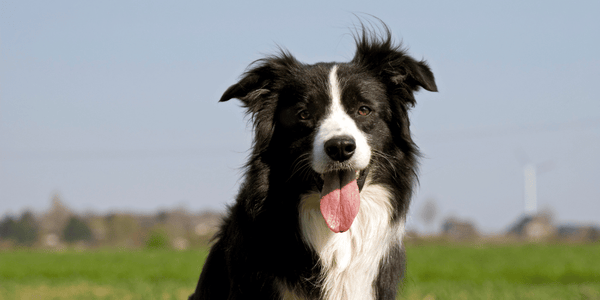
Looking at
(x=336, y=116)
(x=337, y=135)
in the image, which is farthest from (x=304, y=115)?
(x=337, y=135)

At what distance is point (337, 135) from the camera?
12.0 ft

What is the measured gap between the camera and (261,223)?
401 centimetres

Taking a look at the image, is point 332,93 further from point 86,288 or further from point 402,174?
point 86,288

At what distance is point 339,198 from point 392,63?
135 centimetres

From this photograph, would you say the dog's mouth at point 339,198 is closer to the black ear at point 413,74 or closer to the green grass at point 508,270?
the black ear at point 413,74

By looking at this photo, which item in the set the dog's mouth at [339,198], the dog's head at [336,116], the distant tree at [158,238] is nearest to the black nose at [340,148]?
the dog's head at [336,116]

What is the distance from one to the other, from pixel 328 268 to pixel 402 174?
1.00m

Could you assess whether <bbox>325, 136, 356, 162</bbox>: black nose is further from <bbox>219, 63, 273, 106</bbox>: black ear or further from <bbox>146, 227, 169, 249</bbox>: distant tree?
<bbox>146, 227, 169, 249</bbox>: distant tree

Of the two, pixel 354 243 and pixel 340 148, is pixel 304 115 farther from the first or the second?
pixel 354 243

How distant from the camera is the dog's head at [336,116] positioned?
3779mm

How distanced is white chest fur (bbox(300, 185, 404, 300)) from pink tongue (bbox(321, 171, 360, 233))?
0.17 metres

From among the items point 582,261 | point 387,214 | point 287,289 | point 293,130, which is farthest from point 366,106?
point 582,261

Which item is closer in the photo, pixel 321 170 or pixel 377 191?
pixel 321 170

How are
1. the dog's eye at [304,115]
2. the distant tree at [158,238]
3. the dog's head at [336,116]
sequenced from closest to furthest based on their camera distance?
1. the dog's head at [336,116]
2. the dog's eye at [304,115]
3. the distant tree at [158,238]
